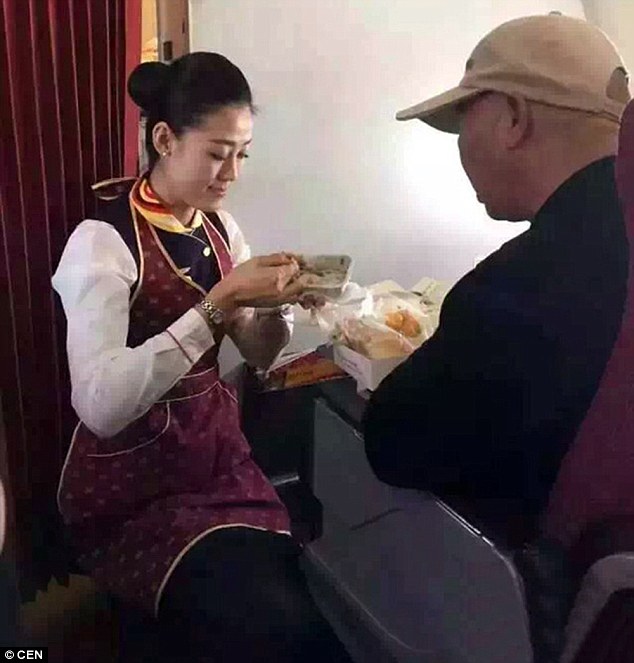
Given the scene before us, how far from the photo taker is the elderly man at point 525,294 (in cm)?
93

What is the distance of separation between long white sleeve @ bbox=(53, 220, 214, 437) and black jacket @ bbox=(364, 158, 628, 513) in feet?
1.24

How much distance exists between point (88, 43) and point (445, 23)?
2.92 ft

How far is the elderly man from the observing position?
93 cm

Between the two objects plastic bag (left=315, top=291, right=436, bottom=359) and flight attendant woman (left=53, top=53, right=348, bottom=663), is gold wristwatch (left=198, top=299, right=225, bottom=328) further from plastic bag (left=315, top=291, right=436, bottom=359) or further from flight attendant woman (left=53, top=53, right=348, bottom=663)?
plastic bag (left=315, top=291, right=436, bottom=359)

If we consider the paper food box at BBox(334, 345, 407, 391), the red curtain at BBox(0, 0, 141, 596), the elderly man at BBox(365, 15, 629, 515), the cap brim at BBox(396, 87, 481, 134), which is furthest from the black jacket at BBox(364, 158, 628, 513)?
the red curtain at BBox(0, 0, 141, 596)

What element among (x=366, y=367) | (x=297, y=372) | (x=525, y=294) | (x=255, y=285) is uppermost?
(x=525, y=294)

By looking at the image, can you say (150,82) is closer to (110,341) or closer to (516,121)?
(110,341)

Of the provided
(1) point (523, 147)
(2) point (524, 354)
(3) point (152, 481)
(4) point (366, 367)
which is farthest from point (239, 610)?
(1) point (523, 147)

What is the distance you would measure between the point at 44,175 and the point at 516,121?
0.79m

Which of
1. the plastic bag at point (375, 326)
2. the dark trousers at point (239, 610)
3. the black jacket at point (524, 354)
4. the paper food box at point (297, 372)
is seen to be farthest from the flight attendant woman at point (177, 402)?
the black jacket at point (524, 354)

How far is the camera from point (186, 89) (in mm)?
1322

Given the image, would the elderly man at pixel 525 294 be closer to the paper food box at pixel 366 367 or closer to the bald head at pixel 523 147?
the bald head at pixel 523 147

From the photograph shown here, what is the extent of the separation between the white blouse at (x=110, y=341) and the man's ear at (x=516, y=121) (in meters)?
0.50

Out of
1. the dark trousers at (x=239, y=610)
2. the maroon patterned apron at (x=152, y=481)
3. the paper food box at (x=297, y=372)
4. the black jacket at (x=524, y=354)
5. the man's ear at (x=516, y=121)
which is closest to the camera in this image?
the black jacket at (x=524, y=354)
